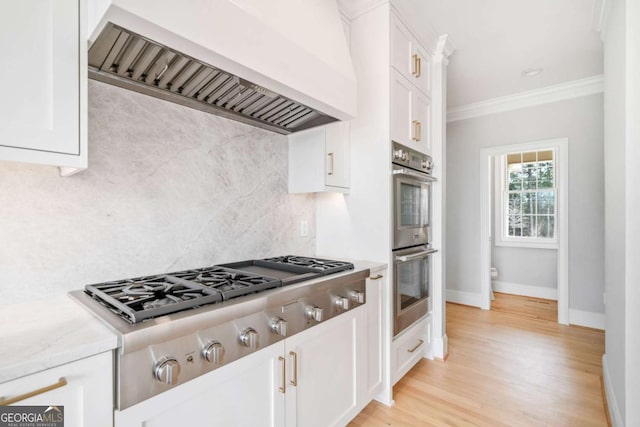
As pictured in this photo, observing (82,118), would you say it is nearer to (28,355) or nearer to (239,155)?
(28,355)

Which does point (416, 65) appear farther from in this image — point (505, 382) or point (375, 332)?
point (505, 382)

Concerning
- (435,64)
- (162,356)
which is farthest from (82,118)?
(435,64)

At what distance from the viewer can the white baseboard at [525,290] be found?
14.9ft

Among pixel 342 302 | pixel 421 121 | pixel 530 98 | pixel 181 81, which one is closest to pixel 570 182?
pixel 530 98

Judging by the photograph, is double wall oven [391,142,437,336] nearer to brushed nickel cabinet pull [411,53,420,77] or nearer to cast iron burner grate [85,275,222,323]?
brushed nickel cabinet pull [411,53,420,77]

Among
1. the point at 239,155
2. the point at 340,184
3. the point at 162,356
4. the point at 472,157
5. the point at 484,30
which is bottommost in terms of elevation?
the point at 162,356

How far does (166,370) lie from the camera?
892 millimetres

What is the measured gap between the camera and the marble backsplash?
1.15 metres

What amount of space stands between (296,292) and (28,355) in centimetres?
85

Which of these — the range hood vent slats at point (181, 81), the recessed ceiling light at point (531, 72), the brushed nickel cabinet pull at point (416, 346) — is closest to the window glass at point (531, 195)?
the recessed ceiling light at point (531, 72)

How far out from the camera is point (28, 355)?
0.71 metres

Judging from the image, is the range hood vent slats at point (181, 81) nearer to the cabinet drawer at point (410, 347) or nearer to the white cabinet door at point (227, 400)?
the white cabinet door at point (227, 400)

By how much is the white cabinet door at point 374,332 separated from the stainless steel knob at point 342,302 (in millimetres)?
273

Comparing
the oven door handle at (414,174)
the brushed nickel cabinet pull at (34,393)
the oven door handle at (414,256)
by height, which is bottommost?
the brushed nickel cabinet pull at (34,393)
